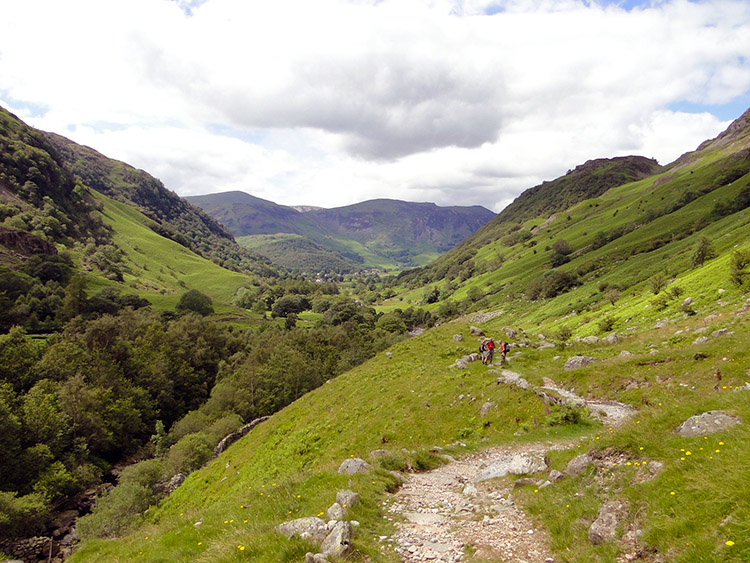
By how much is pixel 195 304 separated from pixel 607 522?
534 ft

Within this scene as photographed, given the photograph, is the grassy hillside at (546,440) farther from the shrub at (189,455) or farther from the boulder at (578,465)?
the shrub at (189,455)

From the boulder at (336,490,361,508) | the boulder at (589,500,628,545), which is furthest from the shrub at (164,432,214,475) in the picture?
the boulder at (589,500,628,545)

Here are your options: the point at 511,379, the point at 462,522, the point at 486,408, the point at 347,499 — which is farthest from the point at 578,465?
the point at 511,379

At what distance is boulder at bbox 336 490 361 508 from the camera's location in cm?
1139

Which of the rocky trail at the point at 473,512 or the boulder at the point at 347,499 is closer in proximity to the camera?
the rocky trail at the point at 473,512

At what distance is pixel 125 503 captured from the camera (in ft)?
126

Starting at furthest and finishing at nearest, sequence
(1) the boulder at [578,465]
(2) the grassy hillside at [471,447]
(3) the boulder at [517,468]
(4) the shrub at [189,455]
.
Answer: (4) the shrub at [189,455], (3) the boulder at [517,468], (1) the boulder at [578,465], (2) the grassy hillside at [471,447]

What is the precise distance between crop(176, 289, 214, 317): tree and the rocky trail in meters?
150

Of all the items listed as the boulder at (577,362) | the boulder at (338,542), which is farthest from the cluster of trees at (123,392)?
the boulder at (577,362)

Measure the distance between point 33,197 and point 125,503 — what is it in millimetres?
213077

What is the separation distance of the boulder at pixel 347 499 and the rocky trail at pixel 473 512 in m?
1.33

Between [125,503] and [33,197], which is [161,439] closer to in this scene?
[125,503]

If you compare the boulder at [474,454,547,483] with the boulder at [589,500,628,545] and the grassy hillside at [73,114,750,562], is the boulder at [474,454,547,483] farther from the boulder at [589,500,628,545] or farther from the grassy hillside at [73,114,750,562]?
the boulder at [589,500,628,545]

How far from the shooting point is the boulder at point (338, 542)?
8.52 metres
